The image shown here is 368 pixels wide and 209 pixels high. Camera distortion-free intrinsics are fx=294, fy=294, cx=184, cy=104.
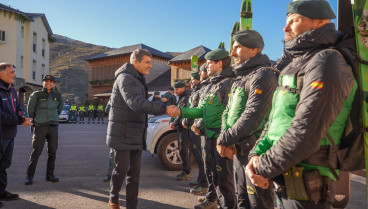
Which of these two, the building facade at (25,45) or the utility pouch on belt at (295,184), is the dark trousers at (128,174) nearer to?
the utility pouch on belt at (295,184)

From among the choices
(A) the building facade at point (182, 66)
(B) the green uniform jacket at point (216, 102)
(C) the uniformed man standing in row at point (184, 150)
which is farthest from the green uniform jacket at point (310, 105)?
(A) the building facade at point (182, 66)

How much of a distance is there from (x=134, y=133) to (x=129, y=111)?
29 cm

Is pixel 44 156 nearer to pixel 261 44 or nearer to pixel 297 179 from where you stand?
pixel 261 44

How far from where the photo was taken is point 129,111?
151 inches

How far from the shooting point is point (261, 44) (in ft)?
10.4

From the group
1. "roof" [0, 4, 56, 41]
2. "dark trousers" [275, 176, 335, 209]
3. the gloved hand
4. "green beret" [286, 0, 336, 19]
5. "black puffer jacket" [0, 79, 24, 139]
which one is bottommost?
"dark trousers" [275, 176, 335, 209]

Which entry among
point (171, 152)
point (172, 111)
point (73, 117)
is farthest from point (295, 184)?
point (73, 117)

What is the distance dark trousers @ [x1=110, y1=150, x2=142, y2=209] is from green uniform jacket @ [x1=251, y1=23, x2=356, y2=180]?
2415mm

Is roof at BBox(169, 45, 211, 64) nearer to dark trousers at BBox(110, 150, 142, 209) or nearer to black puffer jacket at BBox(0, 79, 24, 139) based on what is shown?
black puffer jacket at BBox(0, 79, 24, 139)

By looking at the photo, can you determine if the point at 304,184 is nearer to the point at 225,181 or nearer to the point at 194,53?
the point at 225,181

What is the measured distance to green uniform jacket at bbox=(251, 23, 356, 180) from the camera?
5.07ft

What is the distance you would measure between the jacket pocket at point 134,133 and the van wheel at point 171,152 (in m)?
3.09

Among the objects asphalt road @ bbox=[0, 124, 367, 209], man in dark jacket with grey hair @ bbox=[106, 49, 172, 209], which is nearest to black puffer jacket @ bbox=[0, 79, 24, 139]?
asphalt road @ bbox=[0, 124, 367, 209]

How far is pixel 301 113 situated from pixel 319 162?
0.31 m
